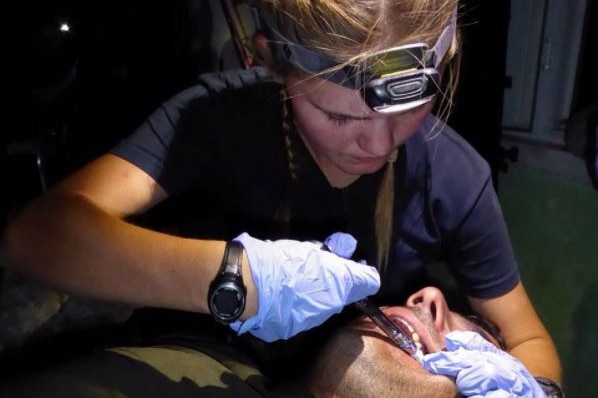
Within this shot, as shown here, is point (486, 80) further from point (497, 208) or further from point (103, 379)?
point (103, 379)

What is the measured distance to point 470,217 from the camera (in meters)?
1.33

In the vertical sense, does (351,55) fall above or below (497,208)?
above

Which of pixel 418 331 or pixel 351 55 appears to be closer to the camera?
pixel 351 55

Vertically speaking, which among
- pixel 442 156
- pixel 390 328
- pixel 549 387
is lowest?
pixel 549 387

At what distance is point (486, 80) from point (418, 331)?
2.94 ft

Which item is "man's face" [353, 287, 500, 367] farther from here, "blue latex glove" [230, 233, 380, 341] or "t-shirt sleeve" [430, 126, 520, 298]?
"blue latex glove" [230, 233, 380, 341]

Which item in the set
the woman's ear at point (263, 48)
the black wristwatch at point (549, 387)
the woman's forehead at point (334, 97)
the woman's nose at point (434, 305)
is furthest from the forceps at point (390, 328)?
the woman's ear at point (263, 48)

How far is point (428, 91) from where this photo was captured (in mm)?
1070

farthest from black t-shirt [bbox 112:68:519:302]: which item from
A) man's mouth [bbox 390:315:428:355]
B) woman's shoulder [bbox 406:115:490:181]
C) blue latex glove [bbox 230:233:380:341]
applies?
blue latex glove [bbox 230:233:380:341]

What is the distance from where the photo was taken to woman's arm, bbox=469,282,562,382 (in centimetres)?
136

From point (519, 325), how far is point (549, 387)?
17cm

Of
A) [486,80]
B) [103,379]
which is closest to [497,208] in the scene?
[486,80]

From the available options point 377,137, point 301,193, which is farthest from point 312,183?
point 377,137

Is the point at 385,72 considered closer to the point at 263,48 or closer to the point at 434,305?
the point at 263,48
